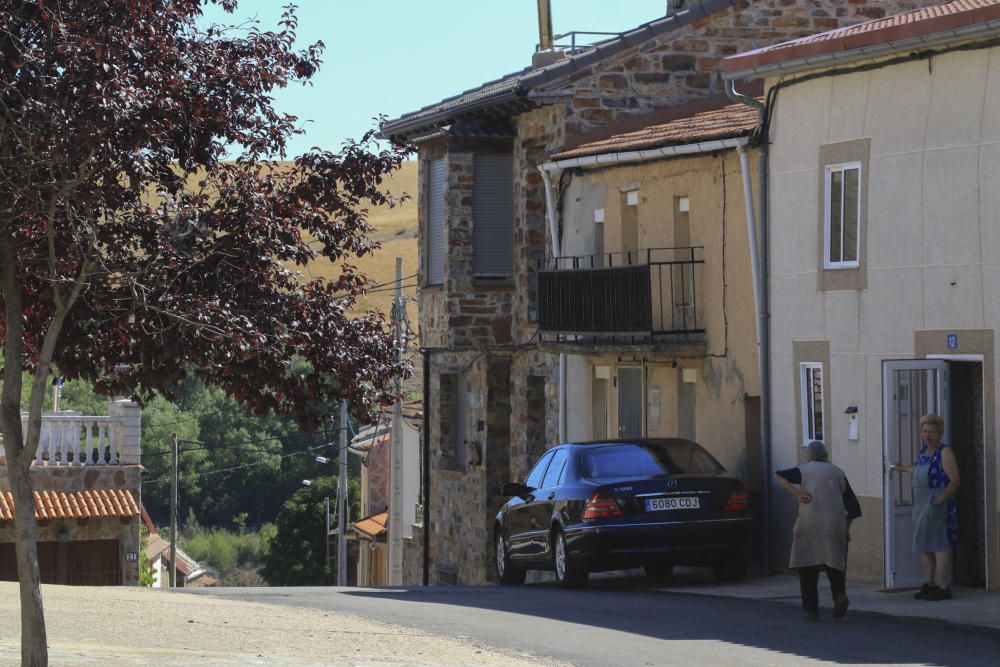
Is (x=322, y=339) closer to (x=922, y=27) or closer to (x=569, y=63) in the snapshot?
(x=922, y=27)

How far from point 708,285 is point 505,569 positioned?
4.61 m

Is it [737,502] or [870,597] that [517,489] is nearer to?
[737,502]

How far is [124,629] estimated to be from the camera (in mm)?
13320

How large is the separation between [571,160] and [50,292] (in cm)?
1526

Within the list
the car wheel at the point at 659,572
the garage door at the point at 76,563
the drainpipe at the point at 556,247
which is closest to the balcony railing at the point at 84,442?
the garage door at the point at 76,563

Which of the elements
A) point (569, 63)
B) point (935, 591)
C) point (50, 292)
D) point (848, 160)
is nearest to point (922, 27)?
point (848, 160)

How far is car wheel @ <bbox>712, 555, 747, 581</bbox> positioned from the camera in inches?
720

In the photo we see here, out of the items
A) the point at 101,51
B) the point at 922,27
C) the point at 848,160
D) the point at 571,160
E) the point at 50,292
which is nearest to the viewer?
the point at 101,51

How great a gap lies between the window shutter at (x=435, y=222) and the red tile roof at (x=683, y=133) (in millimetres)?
5487

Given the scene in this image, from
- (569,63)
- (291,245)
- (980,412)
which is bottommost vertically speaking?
(980,412)

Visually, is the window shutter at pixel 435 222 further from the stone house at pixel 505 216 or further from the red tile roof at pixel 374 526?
the red tile roof at pixel 374 526

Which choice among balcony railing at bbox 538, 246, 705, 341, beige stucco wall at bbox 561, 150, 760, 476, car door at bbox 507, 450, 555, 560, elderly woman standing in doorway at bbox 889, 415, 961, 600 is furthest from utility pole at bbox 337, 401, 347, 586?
elderly woman standing in doorway at bbox 889, 415, 961, 600

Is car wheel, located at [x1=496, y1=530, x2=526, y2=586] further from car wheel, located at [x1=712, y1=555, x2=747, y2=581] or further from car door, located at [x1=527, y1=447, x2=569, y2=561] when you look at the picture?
car wheel, located at [x1=712, y1=555, x2=747, y2=581]

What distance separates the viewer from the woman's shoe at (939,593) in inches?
612
